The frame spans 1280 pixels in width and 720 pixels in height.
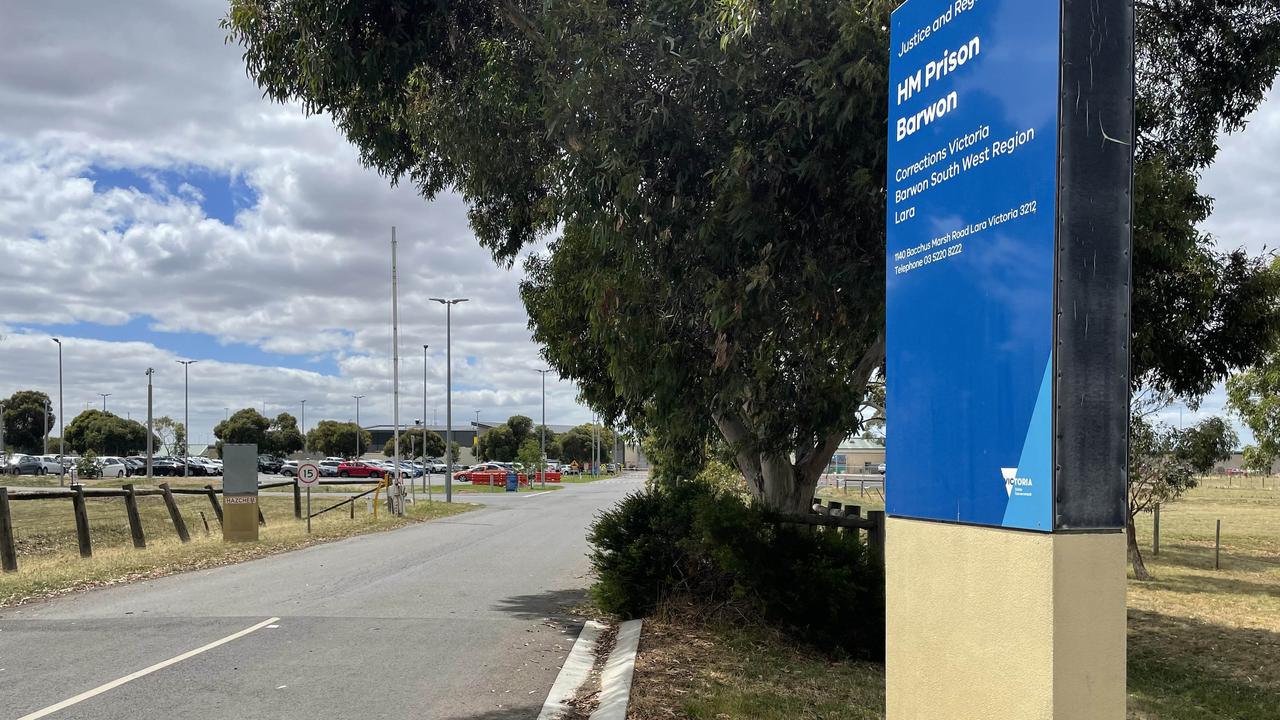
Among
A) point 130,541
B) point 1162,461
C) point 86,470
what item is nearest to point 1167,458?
point 1162,461

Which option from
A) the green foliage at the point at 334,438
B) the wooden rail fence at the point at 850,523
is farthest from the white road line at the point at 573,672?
the green foliage at the point at 334,438

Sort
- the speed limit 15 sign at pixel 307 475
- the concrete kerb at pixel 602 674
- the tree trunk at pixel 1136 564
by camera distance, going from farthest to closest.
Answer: the speed limit 15 sign at pixel 307 475 < the tree trunk at pixel 1136 564 < the concrete kerb at pixel 602 674

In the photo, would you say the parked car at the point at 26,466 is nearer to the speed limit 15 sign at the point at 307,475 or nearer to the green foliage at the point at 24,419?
the green foliage at the point at 24,419

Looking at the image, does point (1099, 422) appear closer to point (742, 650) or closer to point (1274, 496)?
point (742, 650)

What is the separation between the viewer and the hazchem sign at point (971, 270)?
3.70 m

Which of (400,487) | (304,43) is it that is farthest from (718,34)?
(400,487)

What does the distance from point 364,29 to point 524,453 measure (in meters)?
68.8

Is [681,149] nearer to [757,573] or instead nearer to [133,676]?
[757,573]

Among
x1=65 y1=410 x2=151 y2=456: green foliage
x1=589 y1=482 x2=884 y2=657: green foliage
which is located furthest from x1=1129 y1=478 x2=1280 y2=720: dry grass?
x1=65 y1=410 x2=151 y2=456: green foliage

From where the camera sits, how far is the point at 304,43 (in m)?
9.41

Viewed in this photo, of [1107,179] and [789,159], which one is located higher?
[789,159]

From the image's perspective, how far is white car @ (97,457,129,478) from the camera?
66.6 metres

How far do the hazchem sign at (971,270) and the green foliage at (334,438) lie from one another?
391ft

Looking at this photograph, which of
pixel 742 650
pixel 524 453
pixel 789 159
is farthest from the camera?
pixel 524 453
